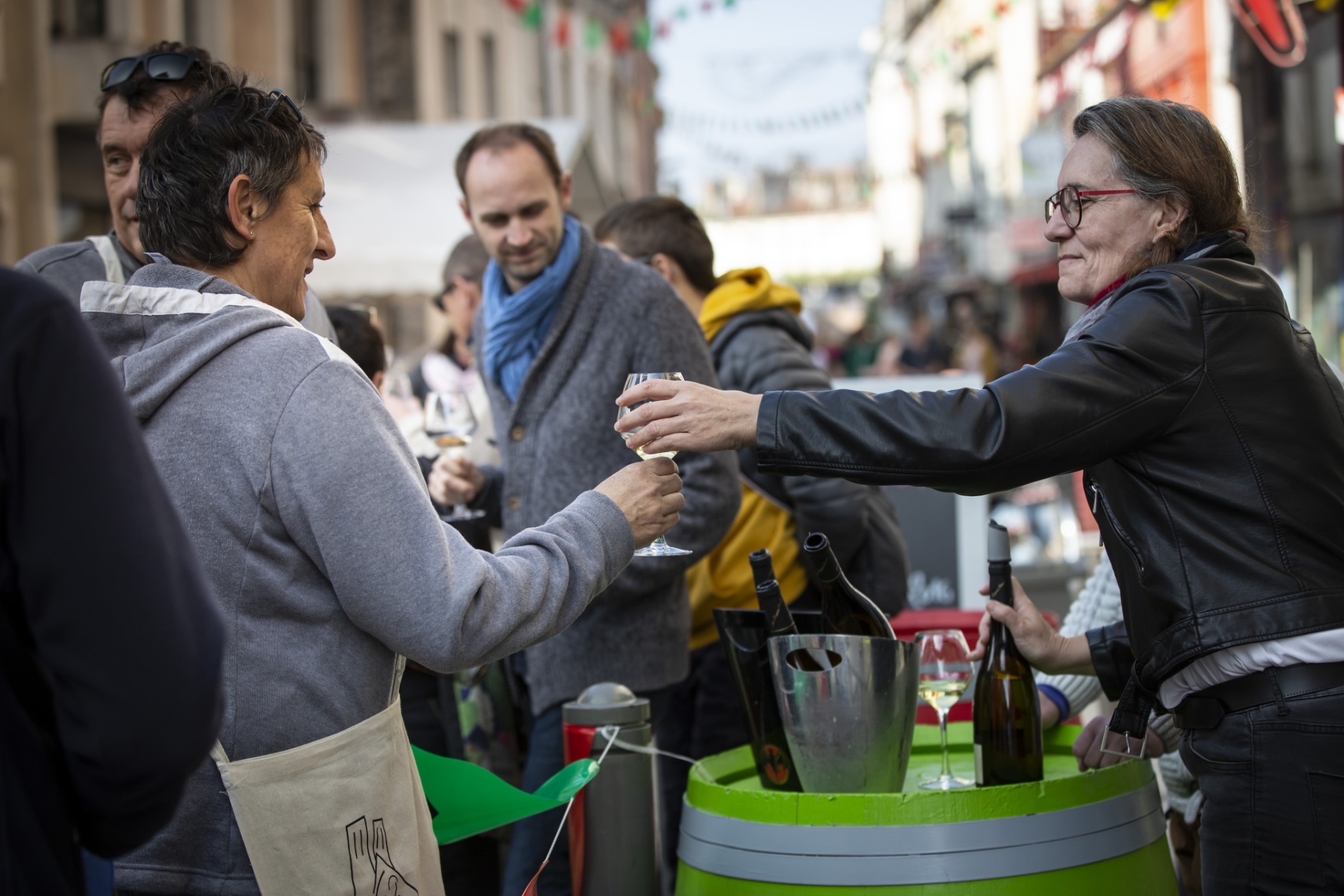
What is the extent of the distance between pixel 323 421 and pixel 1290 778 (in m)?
1.47

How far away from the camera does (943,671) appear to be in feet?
8.13

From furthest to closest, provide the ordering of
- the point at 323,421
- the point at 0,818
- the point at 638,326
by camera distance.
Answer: the point at 638,326 → the point at 323,421 → the point at 0,818

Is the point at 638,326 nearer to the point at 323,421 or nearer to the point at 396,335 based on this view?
the point at 323,421

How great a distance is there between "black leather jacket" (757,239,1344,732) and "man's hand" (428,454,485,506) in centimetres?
130

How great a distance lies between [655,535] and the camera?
211 cm

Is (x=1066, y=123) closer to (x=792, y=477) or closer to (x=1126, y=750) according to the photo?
(x=792, y=477)

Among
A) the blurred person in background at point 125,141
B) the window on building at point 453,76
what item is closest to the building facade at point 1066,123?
the blurred person in background at point 125,141

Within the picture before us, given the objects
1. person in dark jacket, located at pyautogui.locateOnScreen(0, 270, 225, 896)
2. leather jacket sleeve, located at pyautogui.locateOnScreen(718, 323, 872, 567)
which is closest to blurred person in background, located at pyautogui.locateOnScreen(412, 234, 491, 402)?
leather jacket sleeve, located at pyautogui.locateOnScreen(718, 323, 872, 567)

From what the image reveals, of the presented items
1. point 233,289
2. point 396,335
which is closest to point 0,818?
point 233,289

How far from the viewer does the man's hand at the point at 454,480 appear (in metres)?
3.16

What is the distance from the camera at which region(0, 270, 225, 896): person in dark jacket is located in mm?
1173

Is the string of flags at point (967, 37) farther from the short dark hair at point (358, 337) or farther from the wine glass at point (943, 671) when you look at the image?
the wine glass at point (943, 671)

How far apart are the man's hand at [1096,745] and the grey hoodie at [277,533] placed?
1.20 meters

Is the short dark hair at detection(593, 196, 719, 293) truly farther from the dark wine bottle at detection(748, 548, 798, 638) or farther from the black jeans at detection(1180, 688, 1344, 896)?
the black jeans at detection(1180, 688, 1344, 896)
